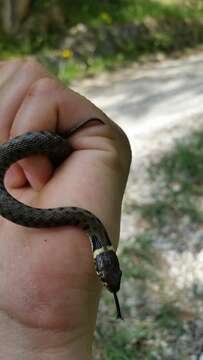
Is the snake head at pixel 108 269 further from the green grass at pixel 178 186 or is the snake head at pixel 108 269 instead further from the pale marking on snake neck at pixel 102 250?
the green grass at pixel 178 186

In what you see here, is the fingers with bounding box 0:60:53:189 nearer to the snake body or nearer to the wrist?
the snake body

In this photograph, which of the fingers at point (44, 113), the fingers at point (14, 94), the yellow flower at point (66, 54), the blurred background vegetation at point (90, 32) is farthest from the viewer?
the blurred background vegetation at point (90, 32)

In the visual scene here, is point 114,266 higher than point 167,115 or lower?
higher

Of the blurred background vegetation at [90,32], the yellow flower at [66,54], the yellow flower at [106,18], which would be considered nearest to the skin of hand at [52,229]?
the blurred background vegetation at [90,32]

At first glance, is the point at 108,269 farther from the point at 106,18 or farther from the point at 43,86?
the point at 106,18

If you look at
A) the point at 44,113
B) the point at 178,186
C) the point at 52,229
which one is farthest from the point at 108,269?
the point at 178,186

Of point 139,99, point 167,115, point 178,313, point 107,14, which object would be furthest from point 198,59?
point 178,313

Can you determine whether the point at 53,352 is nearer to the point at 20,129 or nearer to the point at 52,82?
the point at 20,129
